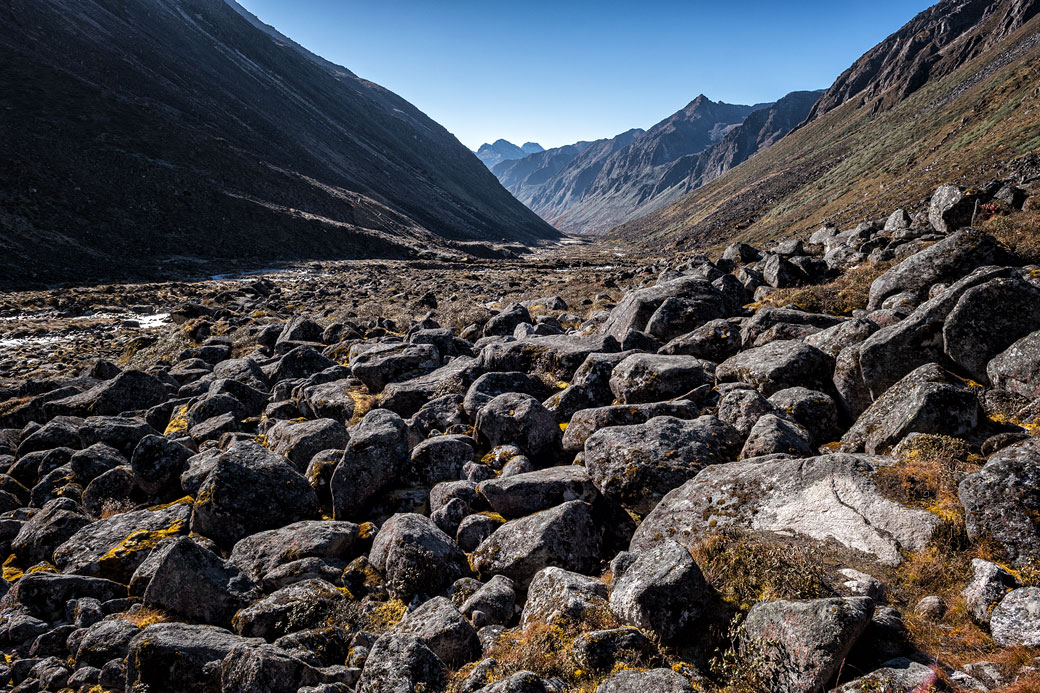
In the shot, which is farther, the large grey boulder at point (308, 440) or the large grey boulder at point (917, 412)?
the large grey boulder at point (308, 440)

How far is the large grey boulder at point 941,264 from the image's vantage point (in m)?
12.7

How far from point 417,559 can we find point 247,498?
4430 millimetres

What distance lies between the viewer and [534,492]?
9.23m

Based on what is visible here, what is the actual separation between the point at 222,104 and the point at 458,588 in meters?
156

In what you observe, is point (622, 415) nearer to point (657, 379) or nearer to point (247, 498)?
point (657, 379)

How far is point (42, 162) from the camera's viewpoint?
6969cm

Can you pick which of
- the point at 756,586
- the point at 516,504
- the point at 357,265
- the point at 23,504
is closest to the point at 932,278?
the point at 756,586

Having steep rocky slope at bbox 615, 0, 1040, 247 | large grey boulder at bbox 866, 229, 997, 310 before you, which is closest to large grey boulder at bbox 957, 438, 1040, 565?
large grey boulder at bbox 866, 229, 997, 310

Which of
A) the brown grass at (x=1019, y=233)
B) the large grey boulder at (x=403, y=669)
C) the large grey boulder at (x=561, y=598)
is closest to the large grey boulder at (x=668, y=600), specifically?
the large grey boulder at (x=561, y=598)

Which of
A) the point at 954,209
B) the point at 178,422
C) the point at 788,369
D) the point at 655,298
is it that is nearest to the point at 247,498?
the point at 178,422

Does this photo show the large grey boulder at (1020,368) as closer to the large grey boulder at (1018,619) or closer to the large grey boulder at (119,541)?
the large grey boulder at (1018,619)

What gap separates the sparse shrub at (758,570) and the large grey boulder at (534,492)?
2.75 m

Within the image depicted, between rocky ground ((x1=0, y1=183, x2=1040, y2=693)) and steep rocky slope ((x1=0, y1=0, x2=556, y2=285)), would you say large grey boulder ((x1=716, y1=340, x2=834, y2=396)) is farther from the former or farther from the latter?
steep rocky slope ((x1=0, y1=0, x2=556, y2=285))

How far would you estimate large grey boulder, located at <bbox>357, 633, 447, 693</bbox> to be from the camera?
5.94 meters
